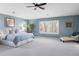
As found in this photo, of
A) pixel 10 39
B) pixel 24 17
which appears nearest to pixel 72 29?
pixel 24 17

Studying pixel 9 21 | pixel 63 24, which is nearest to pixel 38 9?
pixel 9 21

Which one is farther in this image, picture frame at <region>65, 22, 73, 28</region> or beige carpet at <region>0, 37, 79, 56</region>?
picture frame at <region>65, 22, 73, 28</region>

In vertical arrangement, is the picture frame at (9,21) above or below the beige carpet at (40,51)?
above

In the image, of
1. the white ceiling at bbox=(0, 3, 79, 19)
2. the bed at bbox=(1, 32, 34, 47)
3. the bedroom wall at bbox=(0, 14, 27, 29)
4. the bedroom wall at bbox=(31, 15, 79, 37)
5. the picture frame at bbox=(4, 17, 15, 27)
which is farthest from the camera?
the bedroom wall at bbox=(31, 15, 79, 37)

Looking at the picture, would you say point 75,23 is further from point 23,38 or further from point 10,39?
point 10,39

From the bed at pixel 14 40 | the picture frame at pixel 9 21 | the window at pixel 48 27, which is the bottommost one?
the bed at pixel 14 40

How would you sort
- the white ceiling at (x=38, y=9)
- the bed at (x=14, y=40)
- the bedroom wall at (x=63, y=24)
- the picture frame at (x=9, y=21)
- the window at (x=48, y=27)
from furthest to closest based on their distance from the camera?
the bedroom wall at (x=63, y=24), the picture frame at (x=9, y=21), the window at (x=48, y=27), the bed at (x=14, y=40), the white ceiling at (x=38, y=9)

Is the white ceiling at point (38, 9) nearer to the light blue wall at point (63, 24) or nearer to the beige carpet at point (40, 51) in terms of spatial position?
the light blue wall at point (63, 24)

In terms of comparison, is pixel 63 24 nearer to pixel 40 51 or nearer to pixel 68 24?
pixel 68 24

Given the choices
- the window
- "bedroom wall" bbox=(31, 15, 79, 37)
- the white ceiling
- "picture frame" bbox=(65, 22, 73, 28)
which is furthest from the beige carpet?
"picture frame" bbox=(65, 22, 73, 28)

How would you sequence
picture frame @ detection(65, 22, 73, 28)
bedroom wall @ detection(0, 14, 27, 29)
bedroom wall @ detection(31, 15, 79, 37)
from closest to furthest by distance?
bedroom wall @ detection(0, 14, 27, 29) < bedroom wall @ detection(31, 15, 79, 37) < picture frame @ detection(65, 22, 73, 28)

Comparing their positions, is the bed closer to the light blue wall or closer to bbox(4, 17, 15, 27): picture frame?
bbox(4, 17, 15, 27): picture frame

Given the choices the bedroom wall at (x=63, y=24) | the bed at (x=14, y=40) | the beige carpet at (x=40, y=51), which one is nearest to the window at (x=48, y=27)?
the bedroom wall at (x=63, y=24)

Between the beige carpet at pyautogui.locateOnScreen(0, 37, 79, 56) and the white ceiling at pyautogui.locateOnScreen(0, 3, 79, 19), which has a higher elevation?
the white ceiling at pyautogui.locateOnScreen(0, 3, 79, 19)
